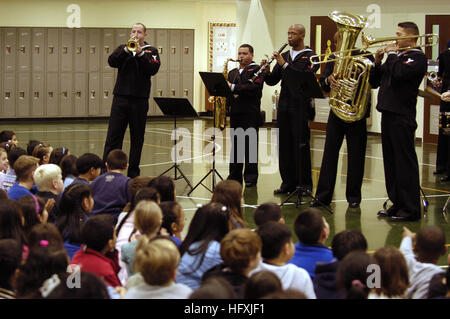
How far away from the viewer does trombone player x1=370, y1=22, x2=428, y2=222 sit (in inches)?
292

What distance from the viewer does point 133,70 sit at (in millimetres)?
9289

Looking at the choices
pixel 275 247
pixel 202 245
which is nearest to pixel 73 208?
pixel 202 245

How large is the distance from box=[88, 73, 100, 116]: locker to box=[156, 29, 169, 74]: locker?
1655 mm

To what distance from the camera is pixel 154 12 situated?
1884 cm

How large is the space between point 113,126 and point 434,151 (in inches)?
259

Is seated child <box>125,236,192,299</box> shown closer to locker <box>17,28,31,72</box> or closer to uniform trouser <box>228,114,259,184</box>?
uniform trouser <box>228,114,259,184</box>

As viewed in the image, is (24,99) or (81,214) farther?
(24,99)

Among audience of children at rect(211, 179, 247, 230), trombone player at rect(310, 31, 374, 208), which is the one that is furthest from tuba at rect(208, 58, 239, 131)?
audience of children at rect(211, 179, 247, 230)

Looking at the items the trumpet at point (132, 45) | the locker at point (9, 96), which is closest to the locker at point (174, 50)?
the locker at point (9, 96)

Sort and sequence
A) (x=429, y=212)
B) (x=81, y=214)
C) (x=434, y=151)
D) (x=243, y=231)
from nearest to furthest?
1. (x=243, y=231)
2. (x=81, y=214)
3. (x=429, y=212)
4. (x=434, y=151)

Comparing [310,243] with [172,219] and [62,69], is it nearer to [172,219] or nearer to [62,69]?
[172,219]

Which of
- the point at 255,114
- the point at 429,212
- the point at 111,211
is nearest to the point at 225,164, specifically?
the point at 255,114

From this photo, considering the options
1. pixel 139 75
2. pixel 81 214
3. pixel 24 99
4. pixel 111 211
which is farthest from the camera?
pixel 24 99
